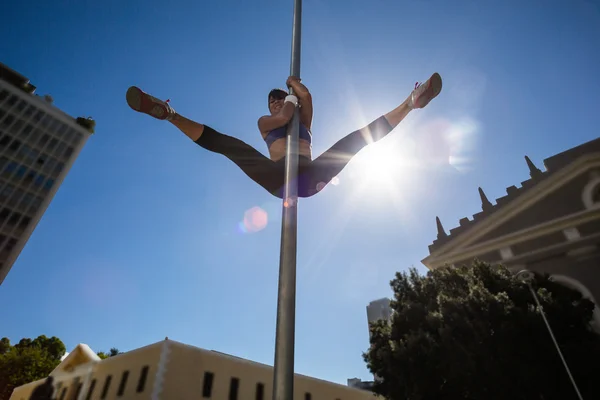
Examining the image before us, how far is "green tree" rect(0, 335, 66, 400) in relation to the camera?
129 feet

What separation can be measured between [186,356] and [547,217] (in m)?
23.7

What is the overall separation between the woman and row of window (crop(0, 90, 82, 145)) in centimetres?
5892

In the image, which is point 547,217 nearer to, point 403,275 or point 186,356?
point 403,275

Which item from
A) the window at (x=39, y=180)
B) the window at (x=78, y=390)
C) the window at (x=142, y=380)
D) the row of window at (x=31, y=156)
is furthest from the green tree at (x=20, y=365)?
the window at (x=142, y=380)

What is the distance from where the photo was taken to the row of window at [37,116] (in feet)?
156

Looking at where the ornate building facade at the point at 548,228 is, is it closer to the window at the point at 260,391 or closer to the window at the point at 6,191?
the window at the point at 260,391

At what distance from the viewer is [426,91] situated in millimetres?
3152

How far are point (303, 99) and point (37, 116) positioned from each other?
2427 inches

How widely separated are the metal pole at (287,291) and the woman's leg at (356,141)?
0.74 m

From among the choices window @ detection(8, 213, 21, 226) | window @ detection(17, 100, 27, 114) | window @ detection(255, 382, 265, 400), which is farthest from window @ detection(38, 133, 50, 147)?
window @ detection(255, 382, 265, 400)

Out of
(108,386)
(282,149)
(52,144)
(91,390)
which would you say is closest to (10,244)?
(52,144)

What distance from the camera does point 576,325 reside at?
45.4 ft

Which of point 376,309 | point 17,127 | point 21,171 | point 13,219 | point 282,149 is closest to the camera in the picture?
point 282,149

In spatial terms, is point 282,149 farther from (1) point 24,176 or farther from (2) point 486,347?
(1) point 24,176
